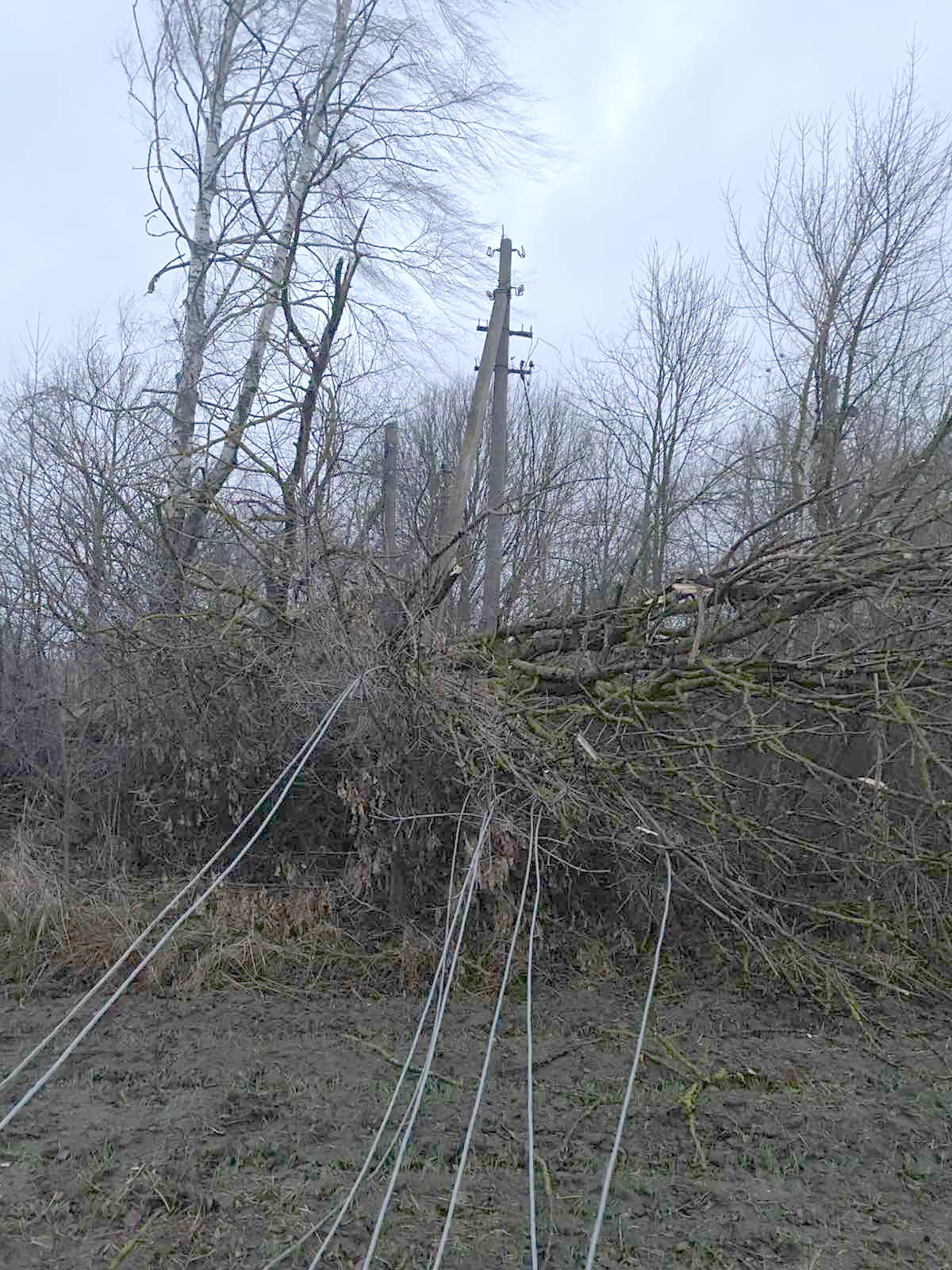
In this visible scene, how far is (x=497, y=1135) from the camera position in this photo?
409 centimetres

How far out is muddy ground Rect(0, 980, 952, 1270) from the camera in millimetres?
3342

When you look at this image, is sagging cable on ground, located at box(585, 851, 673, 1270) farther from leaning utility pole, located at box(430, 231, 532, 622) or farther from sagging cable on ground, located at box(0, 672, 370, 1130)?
leaning utility pole, located at box(430, 231, 532, 622)

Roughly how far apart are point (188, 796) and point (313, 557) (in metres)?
1.73

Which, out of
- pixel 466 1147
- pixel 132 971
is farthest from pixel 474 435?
pixel 466 1147

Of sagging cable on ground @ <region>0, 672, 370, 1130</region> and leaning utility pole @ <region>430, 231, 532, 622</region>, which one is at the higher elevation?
leaning utility pole @ <region>430, 231, 532, 622</region>

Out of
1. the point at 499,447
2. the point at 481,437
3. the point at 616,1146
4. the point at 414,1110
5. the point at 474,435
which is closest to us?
the point at 616,1146

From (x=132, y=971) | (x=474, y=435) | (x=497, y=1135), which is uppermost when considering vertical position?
(x=474, y=435)

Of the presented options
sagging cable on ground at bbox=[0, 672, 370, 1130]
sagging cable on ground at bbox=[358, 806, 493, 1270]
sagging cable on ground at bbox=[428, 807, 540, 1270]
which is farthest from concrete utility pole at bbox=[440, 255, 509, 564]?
sagging cable on ground at bbox=[428, 807, 540, 1270]

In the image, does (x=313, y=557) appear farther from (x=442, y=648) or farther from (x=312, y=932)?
(x=312, y=932)

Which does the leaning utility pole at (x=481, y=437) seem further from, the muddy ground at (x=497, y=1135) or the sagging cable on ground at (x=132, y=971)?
the muddy ground at (x=497, y=1135)

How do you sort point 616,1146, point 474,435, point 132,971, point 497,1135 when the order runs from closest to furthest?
point 616,1146, point 497,1135, point 132,971, point 474,435

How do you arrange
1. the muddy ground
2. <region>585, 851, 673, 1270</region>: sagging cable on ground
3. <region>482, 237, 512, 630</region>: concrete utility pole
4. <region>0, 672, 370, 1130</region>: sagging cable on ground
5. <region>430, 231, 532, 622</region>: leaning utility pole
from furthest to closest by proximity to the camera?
<region>482, 237, 512, 630</region>: concrete utility pole → <region>430, 231, 532, 622</region>: leaning utility pole → the muddy ground → <region>0, 672, 370, 1130</region>: sagging cable on ground → <region>585, 851, 673, 1270</region>: sagging cable on ground

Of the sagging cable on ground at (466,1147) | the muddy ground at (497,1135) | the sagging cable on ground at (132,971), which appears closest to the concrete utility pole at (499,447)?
the sagging cable on ground at (132,971)

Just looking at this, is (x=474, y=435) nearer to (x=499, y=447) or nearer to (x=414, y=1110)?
(x=499, y=447)
